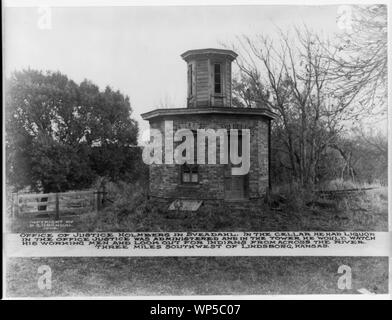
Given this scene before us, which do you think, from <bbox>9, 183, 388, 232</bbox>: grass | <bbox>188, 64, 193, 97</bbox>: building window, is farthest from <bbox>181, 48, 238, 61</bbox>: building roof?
<bbox>9, 183, 388, 232</bbox>: grass

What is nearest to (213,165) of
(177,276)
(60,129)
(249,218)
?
(249,218)

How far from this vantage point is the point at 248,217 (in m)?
4.43

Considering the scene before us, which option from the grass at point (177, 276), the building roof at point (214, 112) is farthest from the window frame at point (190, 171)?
the grass at point (177, 276)

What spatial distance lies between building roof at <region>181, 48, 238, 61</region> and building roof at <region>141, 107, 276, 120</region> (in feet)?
3.01

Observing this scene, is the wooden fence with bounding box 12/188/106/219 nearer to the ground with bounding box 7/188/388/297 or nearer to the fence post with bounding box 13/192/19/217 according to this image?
the fence post with bounding box 13/192/19/217

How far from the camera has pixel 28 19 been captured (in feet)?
14.0

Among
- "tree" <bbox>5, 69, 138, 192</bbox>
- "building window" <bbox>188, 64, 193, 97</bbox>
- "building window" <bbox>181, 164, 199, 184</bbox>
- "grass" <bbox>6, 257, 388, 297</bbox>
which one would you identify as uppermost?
"building window" <bbox>188, 64, 193, 97</bbox>

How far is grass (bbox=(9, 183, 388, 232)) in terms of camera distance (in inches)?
171

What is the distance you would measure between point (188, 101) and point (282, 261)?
332 centimetres

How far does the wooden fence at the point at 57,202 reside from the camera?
4.28 metres
